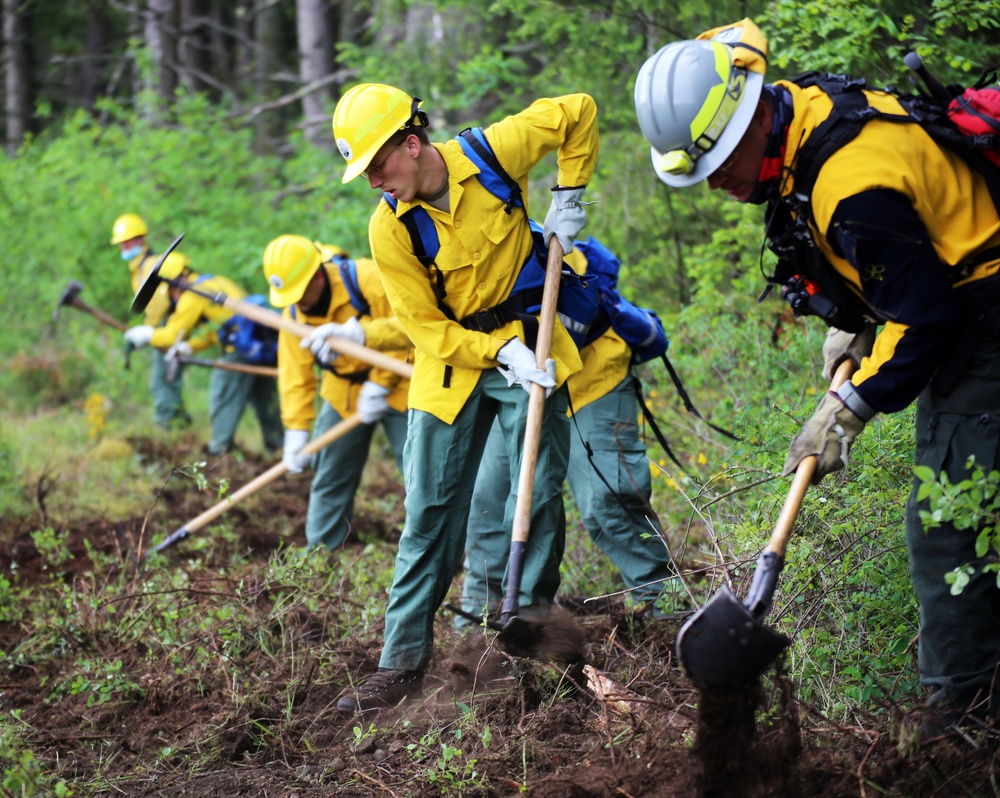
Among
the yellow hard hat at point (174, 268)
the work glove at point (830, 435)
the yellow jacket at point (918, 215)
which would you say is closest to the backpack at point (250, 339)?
the yellow hard hat at point (174, 268)

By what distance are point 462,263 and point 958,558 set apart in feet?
6.67

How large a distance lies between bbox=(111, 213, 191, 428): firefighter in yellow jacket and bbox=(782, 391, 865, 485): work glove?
26.0 feet

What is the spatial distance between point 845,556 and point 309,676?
2.15 meters

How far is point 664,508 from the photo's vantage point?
579cm

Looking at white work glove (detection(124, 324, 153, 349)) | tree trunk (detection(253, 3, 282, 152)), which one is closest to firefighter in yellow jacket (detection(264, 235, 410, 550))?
white work glove (detection(124, 324, 153, 349))

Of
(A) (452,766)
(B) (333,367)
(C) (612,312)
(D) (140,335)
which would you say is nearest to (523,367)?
(C) (612,312)

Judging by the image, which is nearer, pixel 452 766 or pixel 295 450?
pixel 452 766

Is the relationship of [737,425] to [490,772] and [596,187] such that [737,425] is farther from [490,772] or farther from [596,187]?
[596,187]

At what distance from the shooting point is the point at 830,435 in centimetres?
285

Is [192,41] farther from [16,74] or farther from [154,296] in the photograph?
[154,296]

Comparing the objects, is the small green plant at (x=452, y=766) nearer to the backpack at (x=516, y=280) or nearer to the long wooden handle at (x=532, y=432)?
the long wooden handle at (x=532, y=432)

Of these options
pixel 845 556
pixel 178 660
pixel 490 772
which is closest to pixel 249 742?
pixel 178 660

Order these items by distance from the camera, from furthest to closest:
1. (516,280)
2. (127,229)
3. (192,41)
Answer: (192,41) → (127,229) → (516,280)

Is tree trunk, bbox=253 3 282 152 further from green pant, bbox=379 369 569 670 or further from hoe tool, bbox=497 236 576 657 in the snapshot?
green pant, bbox=379 369 569 670
